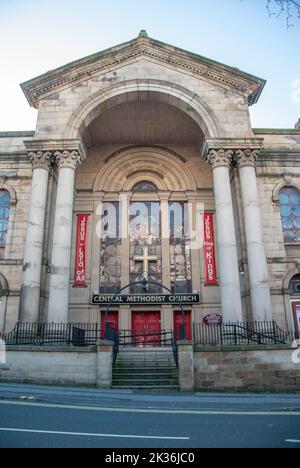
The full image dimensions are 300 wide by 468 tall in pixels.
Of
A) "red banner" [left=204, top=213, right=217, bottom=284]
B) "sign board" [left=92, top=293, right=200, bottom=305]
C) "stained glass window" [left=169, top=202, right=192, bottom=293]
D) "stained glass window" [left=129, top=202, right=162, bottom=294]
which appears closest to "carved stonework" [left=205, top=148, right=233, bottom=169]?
"red banner" [left=204, top=213, right=217, bottom=284]

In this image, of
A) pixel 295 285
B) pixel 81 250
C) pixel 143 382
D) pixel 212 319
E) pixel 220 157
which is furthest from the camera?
pixel 81 250

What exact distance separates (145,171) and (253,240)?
9640 mm

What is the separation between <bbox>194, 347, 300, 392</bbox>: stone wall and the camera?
1298 cm

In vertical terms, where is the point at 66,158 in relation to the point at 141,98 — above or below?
below

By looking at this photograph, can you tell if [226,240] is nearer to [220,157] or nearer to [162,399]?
[220,157]

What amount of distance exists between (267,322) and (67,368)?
8.59 metres

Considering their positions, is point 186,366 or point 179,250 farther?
point 179,250

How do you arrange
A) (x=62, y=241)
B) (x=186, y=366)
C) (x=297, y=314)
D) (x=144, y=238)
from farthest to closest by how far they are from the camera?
1. (x=144, y=238)
2. (x=297, y=314)
3. (x=62, y=241)
4. (x=186, y=366)


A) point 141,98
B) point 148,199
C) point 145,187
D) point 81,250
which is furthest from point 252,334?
point 141,98

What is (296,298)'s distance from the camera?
60.8ft

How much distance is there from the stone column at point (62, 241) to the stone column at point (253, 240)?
27.7 ft

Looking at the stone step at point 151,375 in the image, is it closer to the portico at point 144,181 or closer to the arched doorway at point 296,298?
the portico at point 144,181

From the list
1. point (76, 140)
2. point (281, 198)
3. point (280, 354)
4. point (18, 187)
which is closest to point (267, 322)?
point (280, 354)

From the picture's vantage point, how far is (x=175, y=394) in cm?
1195
